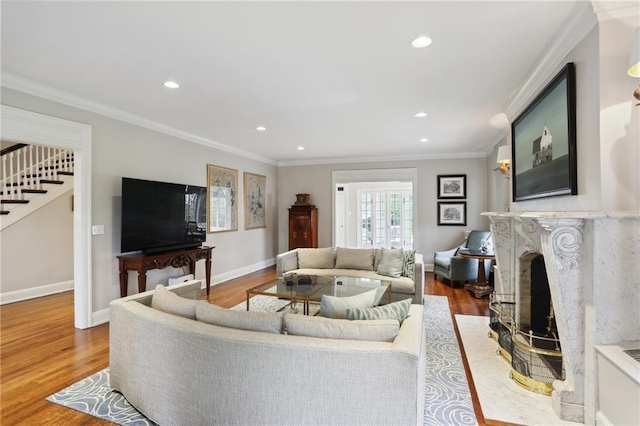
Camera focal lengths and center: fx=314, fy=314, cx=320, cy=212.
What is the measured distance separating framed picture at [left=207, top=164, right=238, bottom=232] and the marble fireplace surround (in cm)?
485

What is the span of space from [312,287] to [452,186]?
4.35 metres

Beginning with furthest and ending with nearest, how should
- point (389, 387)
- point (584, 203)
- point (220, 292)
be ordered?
point (220, 292) → point (584, 203) → point (389, 387)

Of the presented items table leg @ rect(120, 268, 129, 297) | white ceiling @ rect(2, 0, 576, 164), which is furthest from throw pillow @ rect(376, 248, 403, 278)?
table leg @ rect(120, 268, 129, 297)

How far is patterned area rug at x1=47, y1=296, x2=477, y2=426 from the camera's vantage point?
6.77 feet

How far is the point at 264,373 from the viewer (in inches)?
64.2

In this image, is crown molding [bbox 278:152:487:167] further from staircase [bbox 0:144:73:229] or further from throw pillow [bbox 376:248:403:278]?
staircase [bbox 0:144:73:229]

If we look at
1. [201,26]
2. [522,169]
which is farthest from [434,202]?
[201,26]

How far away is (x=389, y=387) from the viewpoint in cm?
148

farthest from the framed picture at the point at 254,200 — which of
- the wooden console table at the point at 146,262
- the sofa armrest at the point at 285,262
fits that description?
the wooden console table at the point at 146,262

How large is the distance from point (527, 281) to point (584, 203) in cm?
134

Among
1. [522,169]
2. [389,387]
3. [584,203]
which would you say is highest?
[522,169]

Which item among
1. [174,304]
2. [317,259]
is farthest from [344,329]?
[317,259]

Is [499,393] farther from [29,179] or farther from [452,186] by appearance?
[29,179]

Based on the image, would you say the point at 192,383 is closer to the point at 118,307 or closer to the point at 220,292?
the point at 118,307
